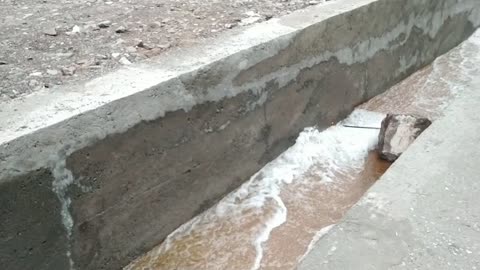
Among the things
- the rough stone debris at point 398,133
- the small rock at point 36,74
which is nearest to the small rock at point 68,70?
the small rock at point 36,74

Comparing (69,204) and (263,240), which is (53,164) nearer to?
(69,204)

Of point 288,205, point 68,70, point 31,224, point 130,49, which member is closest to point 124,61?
point 130,49

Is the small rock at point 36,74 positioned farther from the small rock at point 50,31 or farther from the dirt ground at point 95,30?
the small rock at point 50,31

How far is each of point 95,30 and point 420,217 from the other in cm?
259

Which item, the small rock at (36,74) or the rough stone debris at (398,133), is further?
the rough stone debris at (398,133)

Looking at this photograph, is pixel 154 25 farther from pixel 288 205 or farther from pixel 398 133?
pixel 398 133

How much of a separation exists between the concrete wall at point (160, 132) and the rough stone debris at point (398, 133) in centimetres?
53

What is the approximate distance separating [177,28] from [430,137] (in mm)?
2016

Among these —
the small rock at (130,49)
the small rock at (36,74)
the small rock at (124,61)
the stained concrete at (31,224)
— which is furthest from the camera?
the small rock at (130,49)

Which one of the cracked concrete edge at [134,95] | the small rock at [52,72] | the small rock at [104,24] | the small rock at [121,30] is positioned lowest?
the cracked concrete edge at [134,95]

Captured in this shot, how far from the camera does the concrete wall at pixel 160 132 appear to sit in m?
2.24

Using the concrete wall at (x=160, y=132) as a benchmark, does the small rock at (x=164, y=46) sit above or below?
above

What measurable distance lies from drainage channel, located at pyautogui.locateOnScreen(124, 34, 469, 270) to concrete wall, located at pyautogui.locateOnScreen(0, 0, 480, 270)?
0.31 ft

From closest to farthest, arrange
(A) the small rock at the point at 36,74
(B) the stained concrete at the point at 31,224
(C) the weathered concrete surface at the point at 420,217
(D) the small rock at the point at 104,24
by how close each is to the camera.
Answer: (C) the weathered concrete surface at the point at 420,217 → (B) the stained concrete at the point at 31,224 → (A) the small rock at the point at 36,74 → (D) the small rock at the point at 104,24
